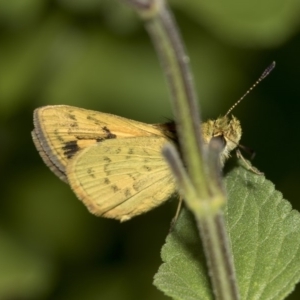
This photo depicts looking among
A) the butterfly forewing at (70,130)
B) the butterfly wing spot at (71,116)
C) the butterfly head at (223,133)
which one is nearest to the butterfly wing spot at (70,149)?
the butterfly forewing at (70,130)

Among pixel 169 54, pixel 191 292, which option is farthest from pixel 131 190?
pixel 169 54

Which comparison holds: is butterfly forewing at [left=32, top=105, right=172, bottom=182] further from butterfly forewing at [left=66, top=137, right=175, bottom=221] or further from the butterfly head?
the butterfly head

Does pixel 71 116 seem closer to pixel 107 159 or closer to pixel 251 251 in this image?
pixel 107 159

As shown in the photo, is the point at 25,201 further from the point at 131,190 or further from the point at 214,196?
the point at 214,196

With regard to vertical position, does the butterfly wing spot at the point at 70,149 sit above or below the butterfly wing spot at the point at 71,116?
below

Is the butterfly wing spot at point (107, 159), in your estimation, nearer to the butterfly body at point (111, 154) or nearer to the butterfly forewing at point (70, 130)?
the butterfly body at point (111, 154)
